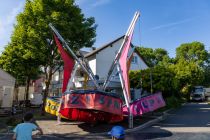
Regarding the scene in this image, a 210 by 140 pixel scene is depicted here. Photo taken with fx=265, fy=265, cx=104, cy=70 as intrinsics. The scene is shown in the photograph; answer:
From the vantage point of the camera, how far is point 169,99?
31.5 meters

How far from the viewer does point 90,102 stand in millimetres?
15219

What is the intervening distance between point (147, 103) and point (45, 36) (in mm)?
10942

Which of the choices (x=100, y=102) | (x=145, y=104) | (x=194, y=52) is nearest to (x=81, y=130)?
(x=100, y=102)

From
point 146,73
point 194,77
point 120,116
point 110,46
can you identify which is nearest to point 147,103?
point 120,116

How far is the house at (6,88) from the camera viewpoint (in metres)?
24.7

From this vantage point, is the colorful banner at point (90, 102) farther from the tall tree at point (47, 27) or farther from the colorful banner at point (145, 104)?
the tall tree at point (47, 27)

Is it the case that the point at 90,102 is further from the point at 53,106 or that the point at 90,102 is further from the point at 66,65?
the point at 66,65

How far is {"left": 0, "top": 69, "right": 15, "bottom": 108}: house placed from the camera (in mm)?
24737

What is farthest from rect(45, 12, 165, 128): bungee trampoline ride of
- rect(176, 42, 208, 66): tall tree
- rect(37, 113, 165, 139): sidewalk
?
rect(176, 42, 208, 66): tall tree

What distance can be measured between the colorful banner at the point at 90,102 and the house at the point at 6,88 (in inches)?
448

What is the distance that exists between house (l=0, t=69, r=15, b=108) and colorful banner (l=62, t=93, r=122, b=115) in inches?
448

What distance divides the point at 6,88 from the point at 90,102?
540 inches

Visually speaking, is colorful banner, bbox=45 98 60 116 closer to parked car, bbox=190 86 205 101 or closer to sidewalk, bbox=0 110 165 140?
sidewalk, bbox=0 110 165 140

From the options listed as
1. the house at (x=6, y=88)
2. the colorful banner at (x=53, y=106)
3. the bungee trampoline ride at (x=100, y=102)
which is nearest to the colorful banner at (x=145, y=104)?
the bungee trampoline ride at (x=100, y=102)
